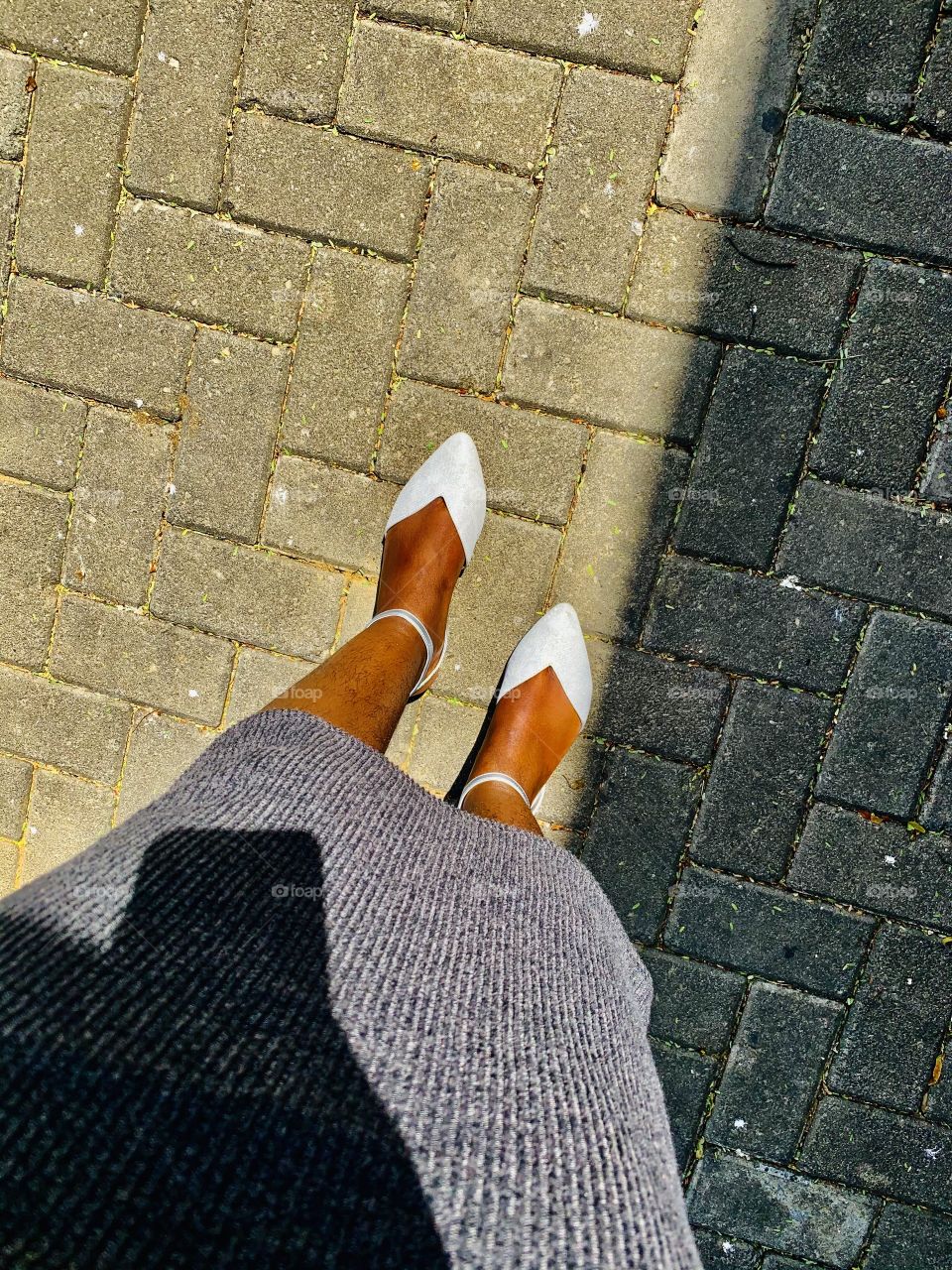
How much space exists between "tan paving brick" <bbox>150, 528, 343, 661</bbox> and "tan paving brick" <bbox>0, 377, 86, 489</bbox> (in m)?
0.38

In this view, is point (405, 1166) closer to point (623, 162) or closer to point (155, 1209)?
point (155, 1209)

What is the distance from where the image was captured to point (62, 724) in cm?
251

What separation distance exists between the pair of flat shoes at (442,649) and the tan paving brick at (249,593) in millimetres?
211

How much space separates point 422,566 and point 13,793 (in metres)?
1.54

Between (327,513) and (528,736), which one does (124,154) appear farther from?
(528,736)

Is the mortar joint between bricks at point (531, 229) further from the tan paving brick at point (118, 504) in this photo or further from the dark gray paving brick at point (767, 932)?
the dark gray paving brick at point (767, 932)

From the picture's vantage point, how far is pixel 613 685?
2.33 m

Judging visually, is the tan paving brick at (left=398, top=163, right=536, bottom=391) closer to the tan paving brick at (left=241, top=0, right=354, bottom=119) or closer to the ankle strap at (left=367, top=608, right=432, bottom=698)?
the tan paving brick at (left=241, top=0, right=354, bottom=119)

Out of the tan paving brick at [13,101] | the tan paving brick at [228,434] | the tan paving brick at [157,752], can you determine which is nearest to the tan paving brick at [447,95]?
the tan paving brick at [228,434]

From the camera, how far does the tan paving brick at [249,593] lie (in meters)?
2.37

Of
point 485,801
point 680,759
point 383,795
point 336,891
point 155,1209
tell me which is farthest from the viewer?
point 680,759

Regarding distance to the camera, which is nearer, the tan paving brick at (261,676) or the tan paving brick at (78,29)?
the tan paving brick at (78,29)

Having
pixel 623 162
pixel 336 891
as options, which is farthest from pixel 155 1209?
pixel 623 162

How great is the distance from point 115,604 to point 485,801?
126 cm
